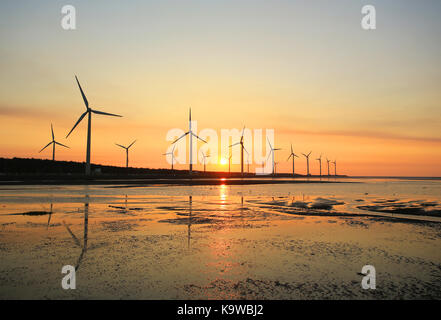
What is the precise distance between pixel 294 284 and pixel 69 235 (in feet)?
29.9

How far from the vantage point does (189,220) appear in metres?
16.9
